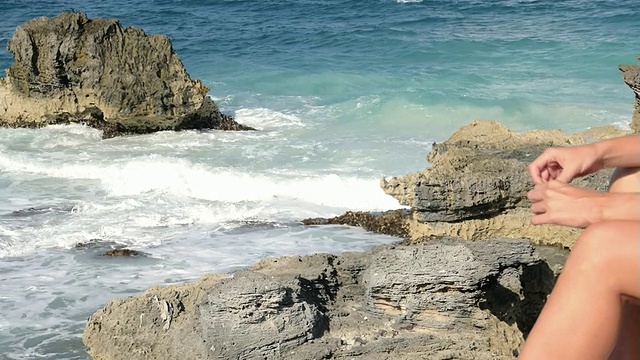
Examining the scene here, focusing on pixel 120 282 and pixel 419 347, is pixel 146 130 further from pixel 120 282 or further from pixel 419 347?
pixel 419 347

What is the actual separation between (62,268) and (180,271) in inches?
44.8

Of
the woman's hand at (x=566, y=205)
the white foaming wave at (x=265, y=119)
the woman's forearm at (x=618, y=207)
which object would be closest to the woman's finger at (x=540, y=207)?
the woman's hand at (x=566, y=205)

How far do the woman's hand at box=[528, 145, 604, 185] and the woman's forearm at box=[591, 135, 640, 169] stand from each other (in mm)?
18

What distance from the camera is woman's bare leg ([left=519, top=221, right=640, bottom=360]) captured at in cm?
215

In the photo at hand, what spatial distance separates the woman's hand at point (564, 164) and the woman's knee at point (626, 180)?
92mm

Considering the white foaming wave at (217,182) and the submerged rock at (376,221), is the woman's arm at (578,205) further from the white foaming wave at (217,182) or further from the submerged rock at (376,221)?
the white foaming wave at (217,182)

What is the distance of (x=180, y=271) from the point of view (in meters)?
7.66

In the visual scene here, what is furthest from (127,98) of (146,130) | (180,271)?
(180,271)

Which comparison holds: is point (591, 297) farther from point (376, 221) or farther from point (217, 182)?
point (217, 182)

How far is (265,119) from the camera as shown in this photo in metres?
16.5

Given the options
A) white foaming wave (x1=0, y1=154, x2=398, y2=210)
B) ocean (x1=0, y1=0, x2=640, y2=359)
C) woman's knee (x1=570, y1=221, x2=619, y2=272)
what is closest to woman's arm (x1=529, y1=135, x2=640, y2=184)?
woman's knee (x1=570, y1=221, x2=619, y2=272)

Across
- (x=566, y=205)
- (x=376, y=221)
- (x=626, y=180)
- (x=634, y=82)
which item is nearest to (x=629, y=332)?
(x=566, y=205)

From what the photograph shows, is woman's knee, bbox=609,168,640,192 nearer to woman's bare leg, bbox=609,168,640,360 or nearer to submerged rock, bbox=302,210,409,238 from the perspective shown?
woman's bare leg, bbox=609,168,640,360

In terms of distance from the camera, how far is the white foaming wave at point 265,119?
15.9 m
